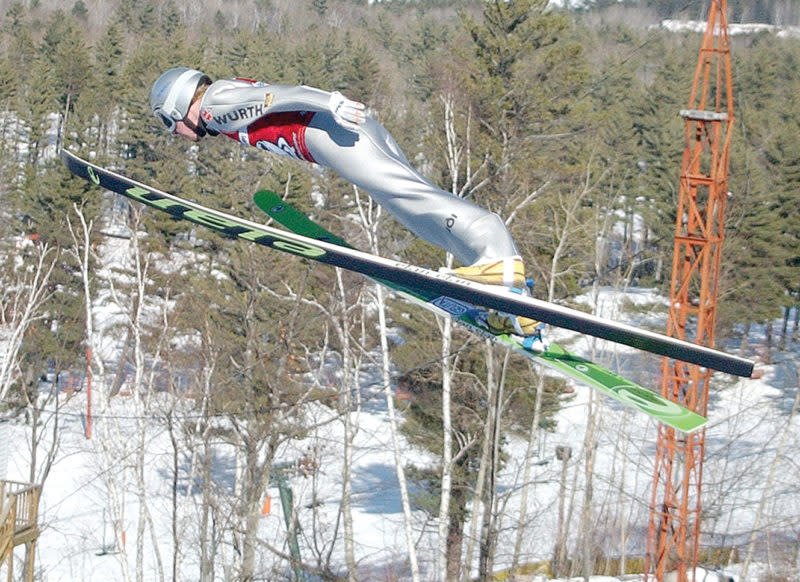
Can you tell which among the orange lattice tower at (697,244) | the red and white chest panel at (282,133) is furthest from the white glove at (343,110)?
the orange lattice tower at (697,244)

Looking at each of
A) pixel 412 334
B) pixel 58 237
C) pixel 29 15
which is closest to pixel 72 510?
pixel 58 237

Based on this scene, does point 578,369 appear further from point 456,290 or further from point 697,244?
point 697,244

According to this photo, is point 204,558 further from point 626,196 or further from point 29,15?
point 29,15

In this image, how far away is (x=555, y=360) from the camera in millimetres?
4332

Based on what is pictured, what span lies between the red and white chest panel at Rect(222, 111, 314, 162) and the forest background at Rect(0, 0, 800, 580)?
10.1 feet

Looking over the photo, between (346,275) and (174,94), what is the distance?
9.78 meters

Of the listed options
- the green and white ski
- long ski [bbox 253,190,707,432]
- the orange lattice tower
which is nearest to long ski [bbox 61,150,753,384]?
the green and white ski

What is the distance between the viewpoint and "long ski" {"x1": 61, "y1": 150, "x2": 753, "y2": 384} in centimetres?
329

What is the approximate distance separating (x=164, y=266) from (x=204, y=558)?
44.9ft

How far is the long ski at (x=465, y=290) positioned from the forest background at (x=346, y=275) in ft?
9.32

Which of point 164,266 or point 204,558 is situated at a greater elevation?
point 164,266

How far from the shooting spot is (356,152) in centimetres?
370

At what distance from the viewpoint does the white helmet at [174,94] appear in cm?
393

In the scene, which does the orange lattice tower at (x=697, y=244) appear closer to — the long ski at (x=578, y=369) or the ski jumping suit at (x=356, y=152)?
the long ski at (x=578, y=369)
